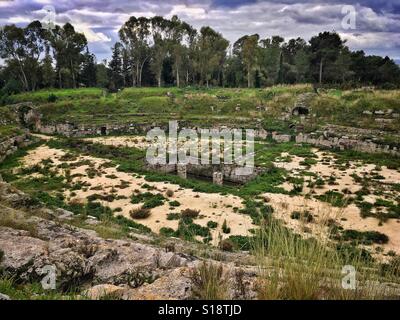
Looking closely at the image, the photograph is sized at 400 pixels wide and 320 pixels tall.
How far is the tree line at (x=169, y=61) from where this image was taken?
51.3 m

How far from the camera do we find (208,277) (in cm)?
352

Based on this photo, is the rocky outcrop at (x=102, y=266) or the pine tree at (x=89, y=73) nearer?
the rocky outcrop at (x=102, y=266)

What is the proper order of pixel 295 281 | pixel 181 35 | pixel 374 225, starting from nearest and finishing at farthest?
pixel 295 281 < pixel 374 225 < pixel 181 35

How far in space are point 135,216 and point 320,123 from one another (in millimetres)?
23234

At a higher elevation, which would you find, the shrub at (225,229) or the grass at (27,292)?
the grass at (27,292)

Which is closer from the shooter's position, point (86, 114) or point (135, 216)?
point (135, 216)

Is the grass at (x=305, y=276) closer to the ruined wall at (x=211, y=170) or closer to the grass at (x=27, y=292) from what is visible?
the grass at (x=27, y=292)

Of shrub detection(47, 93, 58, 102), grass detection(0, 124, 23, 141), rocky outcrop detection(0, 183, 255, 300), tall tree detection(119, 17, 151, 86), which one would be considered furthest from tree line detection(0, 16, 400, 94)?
rocky outcrop detection(0, 183, 255, 300)

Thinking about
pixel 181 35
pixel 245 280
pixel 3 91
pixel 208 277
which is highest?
pixel 181 35

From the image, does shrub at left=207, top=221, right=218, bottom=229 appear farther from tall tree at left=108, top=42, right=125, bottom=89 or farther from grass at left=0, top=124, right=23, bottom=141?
tall tree at left=108, top=42, right=125, bottom=89

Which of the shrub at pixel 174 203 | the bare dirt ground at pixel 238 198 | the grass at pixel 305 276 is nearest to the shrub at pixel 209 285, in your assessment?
the grass at pixel 305 276

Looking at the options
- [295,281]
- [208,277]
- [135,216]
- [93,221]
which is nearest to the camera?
[295,281]

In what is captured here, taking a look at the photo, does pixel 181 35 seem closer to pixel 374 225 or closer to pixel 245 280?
pixel 374 225
